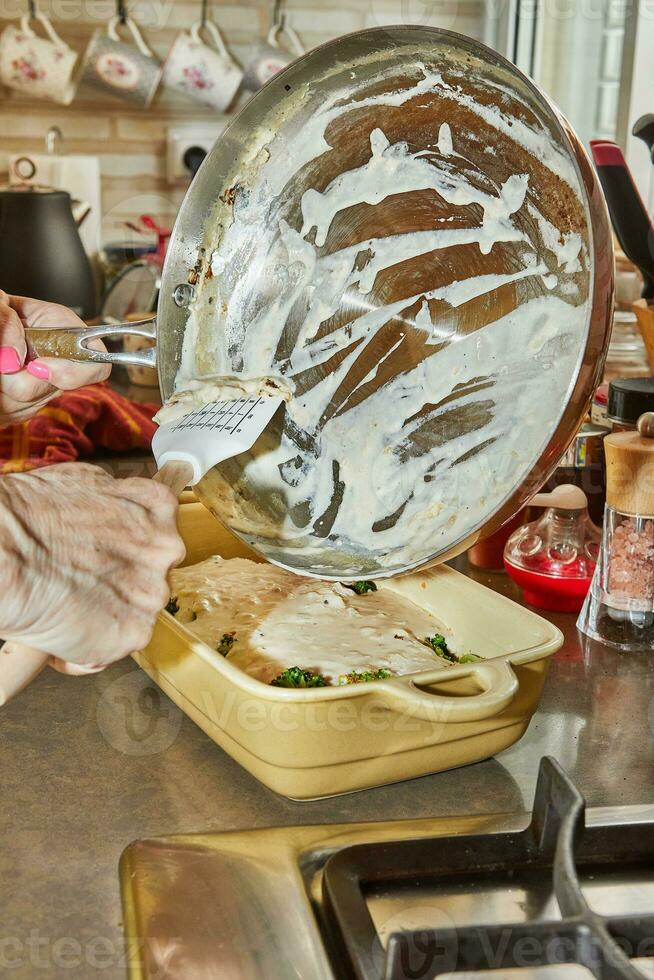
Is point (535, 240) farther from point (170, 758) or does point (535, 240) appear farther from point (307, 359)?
point (170, 758)

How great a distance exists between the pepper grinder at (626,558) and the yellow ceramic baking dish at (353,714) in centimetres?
15

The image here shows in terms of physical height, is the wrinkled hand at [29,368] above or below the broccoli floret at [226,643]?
above

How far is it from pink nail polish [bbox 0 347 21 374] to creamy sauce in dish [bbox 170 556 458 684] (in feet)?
0.71

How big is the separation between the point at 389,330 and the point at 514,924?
455 mm

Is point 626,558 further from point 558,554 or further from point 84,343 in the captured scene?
point 84,343

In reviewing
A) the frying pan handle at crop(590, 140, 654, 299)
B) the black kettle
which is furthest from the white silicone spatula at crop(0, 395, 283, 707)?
the black kettle

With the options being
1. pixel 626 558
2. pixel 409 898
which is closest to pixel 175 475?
pixel 409 898

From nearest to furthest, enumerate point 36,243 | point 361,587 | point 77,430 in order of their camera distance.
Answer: point 361,587
point 77,430
point 36,243

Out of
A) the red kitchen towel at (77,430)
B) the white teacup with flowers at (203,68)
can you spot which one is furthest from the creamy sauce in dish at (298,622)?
the white teacup with flowers at (203,68)

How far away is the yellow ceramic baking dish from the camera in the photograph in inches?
23.2

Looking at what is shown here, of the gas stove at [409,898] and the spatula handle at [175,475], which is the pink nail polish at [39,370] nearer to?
the spatula handle at [175,475]

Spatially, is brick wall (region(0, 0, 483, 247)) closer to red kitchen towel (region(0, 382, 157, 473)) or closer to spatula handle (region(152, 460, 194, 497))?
red kitchen towel (region(0, 382, 157, 473))

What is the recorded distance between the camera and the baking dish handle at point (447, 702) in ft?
1.93

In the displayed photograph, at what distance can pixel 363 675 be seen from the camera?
0.67 metres
